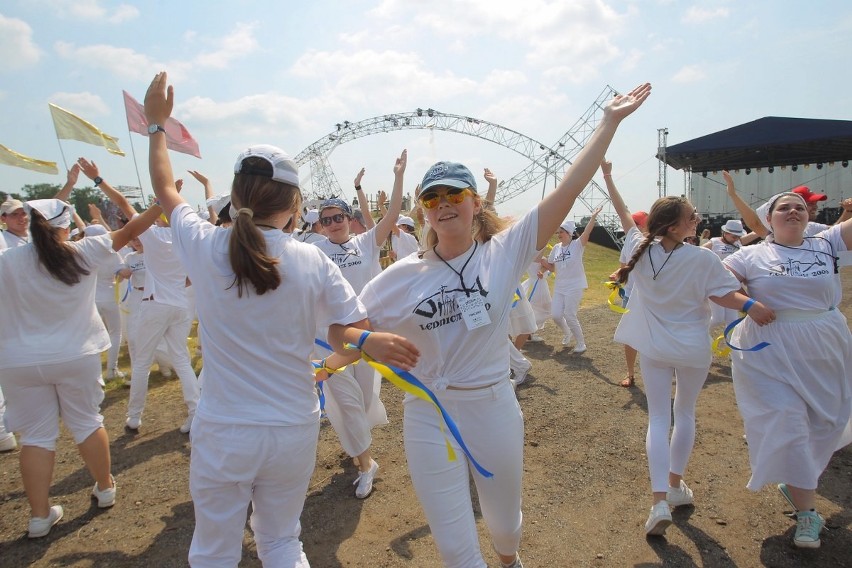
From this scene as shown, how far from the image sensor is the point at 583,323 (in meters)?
11.4

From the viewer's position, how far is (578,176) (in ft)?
7.58

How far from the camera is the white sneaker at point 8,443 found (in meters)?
5.46

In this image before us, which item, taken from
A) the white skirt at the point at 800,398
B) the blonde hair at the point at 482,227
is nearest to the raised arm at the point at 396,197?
the blonde hair at the point at 482,227

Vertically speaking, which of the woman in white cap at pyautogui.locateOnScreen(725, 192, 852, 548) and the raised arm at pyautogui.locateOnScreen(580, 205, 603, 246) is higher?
the raised arm at pyautogui.locateOnScreen(580, 205, 603, 246)

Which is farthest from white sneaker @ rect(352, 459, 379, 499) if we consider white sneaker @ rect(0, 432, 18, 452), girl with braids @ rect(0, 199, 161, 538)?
white sneaker @ rect(0, 432, 18, 452)

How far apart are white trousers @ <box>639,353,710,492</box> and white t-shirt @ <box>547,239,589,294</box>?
5.29 meters

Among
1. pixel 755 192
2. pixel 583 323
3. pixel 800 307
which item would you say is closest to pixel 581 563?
pixel 800 307

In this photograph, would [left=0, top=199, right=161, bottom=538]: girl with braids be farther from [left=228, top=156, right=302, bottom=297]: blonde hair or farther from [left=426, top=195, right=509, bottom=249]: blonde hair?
[left=426, top=195, right=509, bottom=249]: blonde hair

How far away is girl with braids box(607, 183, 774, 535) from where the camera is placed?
11.4ft

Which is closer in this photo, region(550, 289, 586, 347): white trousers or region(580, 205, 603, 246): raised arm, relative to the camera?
region(580, 205, 603, 246): raised arm

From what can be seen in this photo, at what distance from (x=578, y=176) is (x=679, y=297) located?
1739 millimetres

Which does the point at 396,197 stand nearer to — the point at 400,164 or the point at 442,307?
the point at 400,164

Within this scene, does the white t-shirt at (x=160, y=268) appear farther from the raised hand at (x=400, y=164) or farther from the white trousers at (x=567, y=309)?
the white trousers at (x=567, y=309)

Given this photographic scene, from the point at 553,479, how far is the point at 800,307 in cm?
227
